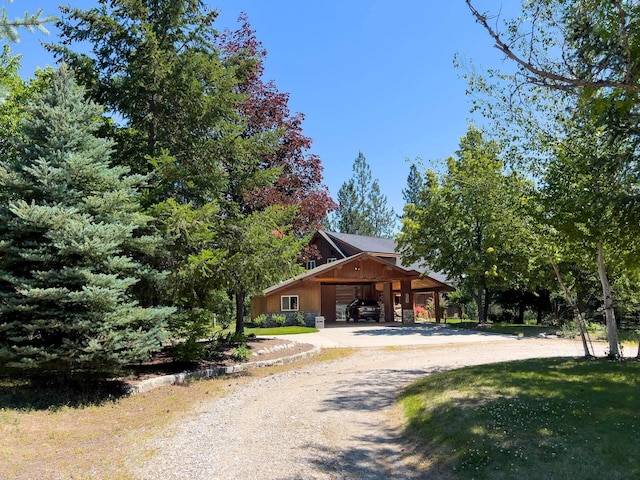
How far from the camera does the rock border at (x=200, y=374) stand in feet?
30.6

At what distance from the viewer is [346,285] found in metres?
33.4

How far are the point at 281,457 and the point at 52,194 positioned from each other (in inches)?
246

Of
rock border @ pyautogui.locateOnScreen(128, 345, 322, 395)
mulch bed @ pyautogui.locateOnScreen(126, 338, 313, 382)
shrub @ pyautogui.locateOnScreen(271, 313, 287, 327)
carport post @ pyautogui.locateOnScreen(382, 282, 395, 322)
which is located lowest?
rock border @ pyautogui.locateOnScreen(128, 345, 322, 395)

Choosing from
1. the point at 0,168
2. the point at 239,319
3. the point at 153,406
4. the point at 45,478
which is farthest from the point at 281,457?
the point at 239,319

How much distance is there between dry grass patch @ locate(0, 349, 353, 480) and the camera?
17.0 ft

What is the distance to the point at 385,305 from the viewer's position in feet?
100

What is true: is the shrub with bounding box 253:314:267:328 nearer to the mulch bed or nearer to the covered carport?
the covered carport

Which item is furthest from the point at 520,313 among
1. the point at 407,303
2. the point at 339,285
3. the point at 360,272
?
the point at 339,285

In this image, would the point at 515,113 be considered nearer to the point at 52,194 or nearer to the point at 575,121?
the point at 575,121

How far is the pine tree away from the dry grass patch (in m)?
0.61

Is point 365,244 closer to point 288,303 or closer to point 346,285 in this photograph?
point 346,285

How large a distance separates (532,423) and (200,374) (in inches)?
310

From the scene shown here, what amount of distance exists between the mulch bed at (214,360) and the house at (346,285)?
7455 millimetres

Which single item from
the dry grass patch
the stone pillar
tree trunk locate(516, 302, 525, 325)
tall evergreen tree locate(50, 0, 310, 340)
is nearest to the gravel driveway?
the dry grass patch
